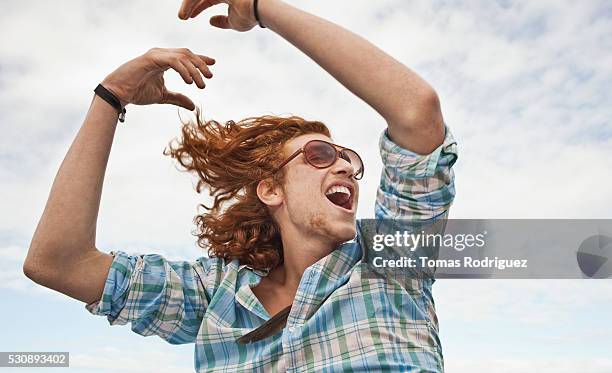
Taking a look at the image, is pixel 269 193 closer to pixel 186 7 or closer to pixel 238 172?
pixel 238 172

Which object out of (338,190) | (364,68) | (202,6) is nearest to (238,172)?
(338,190)

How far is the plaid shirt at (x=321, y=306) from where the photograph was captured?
308 centimetres

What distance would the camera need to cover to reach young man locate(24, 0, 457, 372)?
2.95 meters

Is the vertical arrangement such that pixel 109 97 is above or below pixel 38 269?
above

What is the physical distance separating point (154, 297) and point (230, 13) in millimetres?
1668

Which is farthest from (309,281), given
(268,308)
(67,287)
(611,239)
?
(611,239)

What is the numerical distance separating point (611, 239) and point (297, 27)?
111 inches

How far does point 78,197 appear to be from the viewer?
3514 millimetres

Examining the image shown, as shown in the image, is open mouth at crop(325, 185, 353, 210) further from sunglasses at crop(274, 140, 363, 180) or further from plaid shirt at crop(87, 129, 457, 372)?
plaid shirt at crop(87, 129, 457, 372)

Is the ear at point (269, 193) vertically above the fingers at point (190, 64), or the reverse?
the fingers at point (190, 64)

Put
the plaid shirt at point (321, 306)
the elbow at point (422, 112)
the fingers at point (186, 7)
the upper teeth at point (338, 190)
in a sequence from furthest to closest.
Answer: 1. the upper teeth at point (338, 190)
2. the fingers at point (186, 7)
3. the plaid shirt at point (321, 306)
4. the elbow at point (422, 112)

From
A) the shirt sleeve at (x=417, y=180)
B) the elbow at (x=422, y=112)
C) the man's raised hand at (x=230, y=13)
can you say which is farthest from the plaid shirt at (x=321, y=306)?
the man's raised hand at (x=230, y=13)

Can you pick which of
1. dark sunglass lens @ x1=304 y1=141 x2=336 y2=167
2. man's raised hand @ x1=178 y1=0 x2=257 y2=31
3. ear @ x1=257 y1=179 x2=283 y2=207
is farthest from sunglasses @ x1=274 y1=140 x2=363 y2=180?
man's raised hand @ x1=178 y1=0 x2=257 y2=31

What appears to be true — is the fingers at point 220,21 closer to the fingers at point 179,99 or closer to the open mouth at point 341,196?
the fingers at point 179,99
